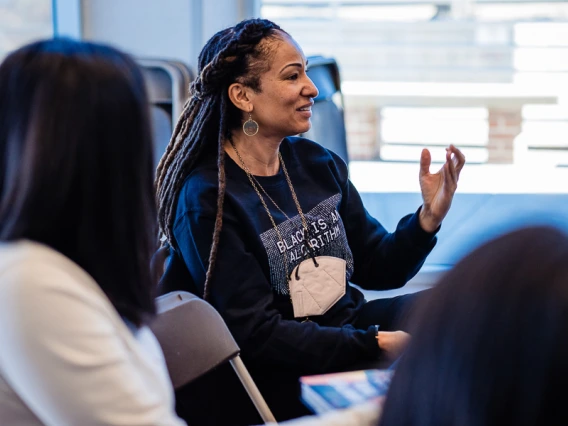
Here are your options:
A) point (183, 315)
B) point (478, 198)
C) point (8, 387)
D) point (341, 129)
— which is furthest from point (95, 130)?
point (478, 198)

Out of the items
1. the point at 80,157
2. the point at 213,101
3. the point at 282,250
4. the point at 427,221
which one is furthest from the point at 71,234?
the point at 427,221

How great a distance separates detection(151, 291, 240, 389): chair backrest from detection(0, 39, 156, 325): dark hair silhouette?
30cm

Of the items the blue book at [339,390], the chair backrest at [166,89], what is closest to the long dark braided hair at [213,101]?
the blue book at [339,390]

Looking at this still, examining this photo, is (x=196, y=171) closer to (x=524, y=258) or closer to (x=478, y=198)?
(x=524, y=258)

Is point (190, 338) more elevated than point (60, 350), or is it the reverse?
point (60, 350)

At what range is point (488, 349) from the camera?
0.67 meters

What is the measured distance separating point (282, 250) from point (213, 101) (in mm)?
421

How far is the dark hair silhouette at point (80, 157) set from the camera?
3.34 feet

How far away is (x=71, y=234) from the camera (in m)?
1.07

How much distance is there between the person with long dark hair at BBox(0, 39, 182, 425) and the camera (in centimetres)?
100

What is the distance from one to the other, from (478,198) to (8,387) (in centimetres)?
264

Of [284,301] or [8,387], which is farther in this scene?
[284,301]

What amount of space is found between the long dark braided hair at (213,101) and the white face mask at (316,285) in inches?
12.8

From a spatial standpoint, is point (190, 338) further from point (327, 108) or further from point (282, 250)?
point (327, 108)
